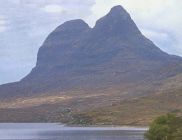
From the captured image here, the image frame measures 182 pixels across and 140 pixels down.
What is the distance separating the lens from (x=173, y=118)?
14425 centimetres

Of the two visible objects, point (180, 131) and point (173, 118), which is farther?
point (173, 118)

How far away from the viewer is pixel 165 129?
13175cm

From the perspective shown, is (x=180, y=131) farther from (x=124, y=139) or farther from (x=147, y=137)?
(x=124, y=139)

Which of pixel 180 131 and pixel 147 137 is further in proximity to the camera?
pixel 147 137

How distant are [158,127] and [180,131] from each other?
312 inches

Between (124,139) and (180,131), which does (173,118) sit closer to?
(180,131)

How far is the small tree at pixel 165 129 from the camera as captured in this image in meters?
128

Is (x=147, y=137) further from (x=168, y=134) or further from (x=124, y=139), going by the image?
(x=124, y=139)

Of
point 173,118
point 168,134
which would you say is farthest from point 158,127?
point 173,118

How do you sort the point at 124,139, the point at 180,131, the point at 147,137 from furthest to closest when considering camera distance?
the point at 124,139
the point at 147,137
the point at 180,131

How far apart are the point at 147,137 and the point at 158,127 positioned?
220 inches

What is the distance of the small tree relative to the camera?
421ft

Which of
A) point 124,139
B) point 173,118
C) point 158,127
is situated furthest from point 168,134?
point 124,139

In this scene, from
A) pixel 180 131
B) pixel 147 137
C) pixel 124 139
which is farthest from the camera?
pixel 124 139
